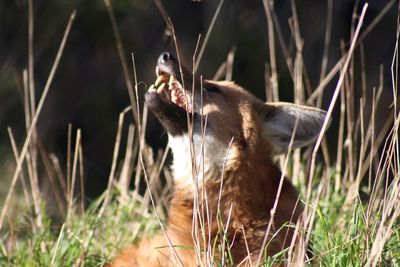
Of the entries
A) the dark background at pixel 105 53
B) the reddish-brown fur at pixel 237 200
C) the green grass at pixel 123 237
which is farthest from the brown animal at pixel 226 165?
the dark background at pixel 105 53

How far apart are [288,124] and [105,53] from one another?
6948 mm

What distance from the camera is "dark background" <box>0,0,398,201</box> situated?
33.7ft

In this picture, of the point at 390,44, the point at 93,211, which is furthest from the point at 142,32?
the point at 93,211

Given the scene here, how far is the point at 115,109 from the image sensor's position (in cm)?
1148

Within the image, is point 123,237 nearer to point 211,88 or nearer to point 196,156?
point 196,156

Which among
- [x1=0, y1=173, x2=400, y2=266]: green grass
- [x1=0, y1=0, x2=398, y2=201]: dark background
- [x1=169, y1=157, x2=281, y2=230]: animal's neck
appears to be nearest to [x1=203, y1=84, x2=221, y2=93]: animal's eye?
[x1=169, y1=157, x2=281, y2=230]: animal's neck

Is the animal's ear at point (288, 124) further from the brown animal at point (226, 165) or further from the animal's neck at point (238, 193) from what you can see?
the animal's neck at point (238, 193)

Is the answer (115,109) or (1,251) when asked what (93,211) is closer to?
→ (1,251)

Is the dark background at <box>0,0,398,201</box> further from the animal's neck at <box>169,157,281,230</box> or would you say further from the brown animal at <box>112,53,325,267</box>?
the animal's neck at <box>169,157,281,230</box>

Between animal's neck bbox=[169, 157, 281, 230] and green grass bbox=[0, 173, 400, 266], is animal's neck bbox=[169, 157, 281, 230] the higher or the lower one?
the higher one

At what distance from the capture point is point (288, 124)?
500cm

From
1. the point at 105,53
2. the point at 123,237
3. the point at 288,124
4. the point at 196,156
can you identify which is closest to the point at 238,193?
the point at 196,156

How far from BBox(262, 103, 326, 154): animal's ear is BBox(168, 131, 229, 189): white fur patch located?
0.92 feet

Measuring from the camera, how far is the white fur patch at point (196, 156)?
15.8 ft
